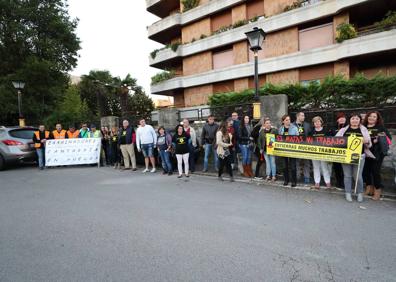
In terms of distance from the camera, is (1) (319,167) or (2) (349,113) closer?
(1) (319,167)

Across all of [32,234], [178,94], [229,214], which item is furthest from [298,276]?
[178,94]

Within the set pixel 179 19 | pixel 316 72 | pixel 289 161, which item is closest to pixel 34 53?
pixel 179 19

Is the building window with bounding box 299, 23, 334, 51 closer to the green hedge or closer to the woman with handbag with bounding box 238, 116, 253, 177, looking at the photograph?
the green hedge

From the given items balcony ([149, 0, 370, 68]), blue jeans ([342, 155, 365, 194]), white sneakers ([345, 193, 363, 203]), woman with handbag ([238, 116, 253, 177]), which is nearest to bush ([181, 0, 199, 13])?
balcony ([149, 0, 370, 68])

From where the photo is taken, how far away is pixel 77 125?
1582 cm

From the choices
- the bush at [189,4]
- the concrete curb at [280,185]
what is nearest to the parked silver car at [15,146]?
the concrete curb at [280,185]

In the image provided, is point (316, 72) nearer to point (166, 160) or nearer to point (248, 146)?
point (248, 146)

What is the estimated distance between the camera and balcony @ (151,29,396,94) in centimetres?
1431

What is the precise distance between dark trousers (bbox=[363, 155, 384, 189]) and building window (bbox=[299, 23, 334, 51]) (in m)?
14.2

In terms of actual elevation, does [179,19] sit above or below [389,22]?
above

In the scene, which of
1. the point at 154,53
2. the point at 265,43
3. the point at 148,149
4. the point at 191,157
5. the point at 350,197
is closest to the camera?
the point at 350,197

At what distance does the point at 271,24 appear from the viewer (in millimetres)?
18328

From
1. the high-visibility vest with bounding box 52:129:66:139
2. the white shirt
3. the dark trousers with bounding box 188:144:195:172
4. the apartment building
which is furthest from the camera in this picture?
the apartment building

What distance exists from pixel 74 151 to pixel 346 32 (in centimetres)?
1676
